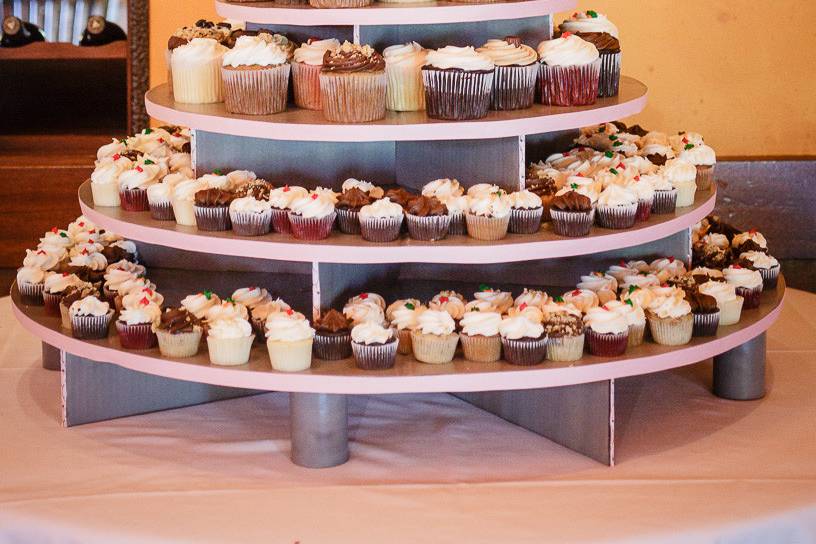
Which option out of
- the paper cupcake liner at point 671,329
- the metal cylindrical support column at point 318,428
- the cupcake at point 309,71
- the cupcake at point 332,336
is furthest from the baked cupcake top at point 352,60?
the paper cupcake liner at point 671,329

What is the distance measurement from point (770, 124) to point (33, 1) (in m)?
3.75

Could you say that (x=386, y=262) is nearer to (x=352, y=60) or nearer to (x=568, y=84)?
(x=352, y=60)

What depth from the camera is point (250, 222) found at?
334cm

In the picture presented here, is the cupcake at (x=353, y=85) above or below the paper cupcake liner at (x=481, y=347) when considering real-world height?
above

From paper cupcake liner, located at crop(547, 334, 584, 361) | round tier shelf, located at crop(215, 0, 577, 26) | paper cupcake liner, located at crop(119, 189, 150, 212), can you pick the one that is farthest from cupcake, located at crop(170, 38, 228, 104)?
paper cupcake liner, located at crop(547, 334, 584, 361)

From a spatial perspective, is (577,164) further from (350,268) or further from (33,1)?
(33,1)

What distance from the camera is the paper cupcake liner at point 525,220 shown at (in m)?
3.37

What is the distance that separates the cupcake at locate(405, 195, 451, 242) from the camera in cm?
330

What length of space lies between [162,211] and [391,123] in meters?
0.69

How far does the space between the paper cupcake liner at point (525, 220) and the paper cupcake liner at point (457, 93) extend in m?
0.27

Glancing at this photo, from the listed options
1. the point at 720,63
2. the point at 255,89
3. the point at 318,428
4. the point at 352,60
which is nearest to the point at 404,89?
the point at 352,60

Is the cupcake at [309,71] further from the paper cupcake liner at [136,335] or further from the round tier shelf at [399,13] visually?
the paper cupcake liner at [136,335]

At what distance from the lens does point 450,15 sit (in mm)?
3367

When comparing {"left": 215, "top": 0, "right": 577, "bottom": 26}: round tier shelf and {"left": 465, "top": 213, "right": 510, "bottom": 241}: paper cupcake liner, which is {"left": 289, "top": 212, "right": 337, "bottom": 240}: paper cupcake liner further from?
{"left": 215, "top": 0, "right": 577, "bottom": 26}: round tier shelf
